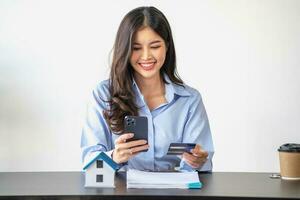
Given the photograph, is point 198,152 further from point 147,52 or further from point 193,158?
point 147,52

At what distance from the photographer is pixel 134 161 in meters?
2.32

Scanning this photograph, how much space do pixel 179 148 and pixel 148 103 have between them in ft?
1.36

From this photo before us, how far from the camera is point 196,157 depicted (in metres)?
2.22

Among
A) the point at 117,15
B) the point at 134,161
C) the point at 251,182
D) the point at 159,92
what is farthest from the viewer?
the point at 117,15

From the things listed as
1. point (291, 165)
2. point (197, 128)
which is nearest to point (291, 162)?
point (291, 165)

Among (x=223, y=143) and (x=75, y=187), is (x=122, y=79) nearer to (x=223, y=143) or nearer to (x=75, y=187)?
(x=75, y=187)

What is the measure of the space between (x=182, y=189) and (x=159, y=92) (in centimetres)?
74

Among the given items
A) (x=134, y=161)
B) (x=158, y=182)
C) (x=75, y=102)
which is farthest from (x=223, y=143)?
(x=158, y=182)

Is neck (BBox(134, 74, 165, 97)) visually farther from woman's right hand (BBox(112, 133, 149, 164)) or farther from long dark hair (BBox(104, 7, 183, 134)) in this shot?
woman's right hand (BBox(112, 133, 149, 164))

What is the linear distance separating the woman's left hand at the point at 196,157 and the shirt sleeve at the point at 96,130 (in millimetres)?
356

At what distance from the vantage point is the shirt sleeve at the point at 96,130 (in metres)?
2.24

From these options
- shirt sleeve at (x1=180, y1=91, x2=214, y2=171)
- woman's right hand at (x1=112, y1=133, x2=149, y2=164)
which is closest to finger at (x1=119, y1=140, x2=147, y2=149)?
woman's right hand at (x1=112, y1=133, x2=149, y2=164)

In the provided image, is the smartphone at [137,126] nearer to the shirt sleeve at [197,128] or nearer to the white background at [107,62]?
the shirt sleeve at [197,128]

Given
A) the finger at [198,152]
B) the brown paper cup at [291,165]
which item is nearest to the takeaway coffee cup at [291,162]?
the brown paper cup at [291,165]
